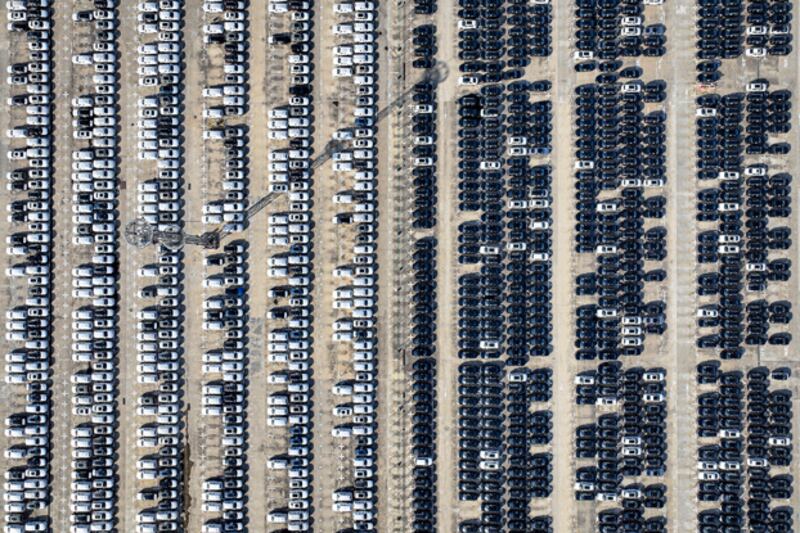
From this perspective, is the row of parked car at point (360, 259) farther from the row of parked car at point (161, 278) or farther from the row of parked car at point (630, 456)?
the row of parked car at point (630, 456)

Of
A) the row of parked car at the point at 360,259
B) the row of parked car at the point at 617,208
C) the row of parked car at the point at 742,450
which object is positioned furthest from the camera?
the row of parked car at the point at 617,208

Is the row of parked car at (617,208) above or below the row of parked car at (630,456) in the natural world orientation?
above

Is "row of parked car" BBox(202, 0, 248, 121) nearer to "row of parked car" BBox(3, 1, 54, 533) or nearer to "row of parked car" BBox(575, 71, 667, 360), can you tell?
"row of parked car" BBox(3, 1, 54, 533)

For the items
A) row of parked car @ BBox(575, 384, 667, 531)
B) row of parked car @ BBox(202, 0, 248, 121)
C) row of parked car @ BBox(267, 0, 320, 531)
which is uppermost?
row of parked car @ BBox(202, 0, 248, 121)

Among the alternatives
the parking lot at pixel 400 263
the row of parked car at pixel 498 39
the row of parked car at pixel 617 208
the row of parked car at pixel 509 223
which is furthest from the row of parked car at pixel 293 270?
the row of parked car at pixel 617 208

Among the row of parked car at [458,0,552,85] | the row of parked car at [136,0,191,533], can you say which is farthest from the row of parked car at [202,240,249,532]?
the row of parked car at [458,0,552,85]

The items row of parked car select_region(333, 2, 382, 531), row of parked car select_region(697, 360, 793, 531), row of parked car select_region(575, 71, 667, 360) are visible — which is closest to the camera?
row of parked car select_region(697, 360, 793, 531)
